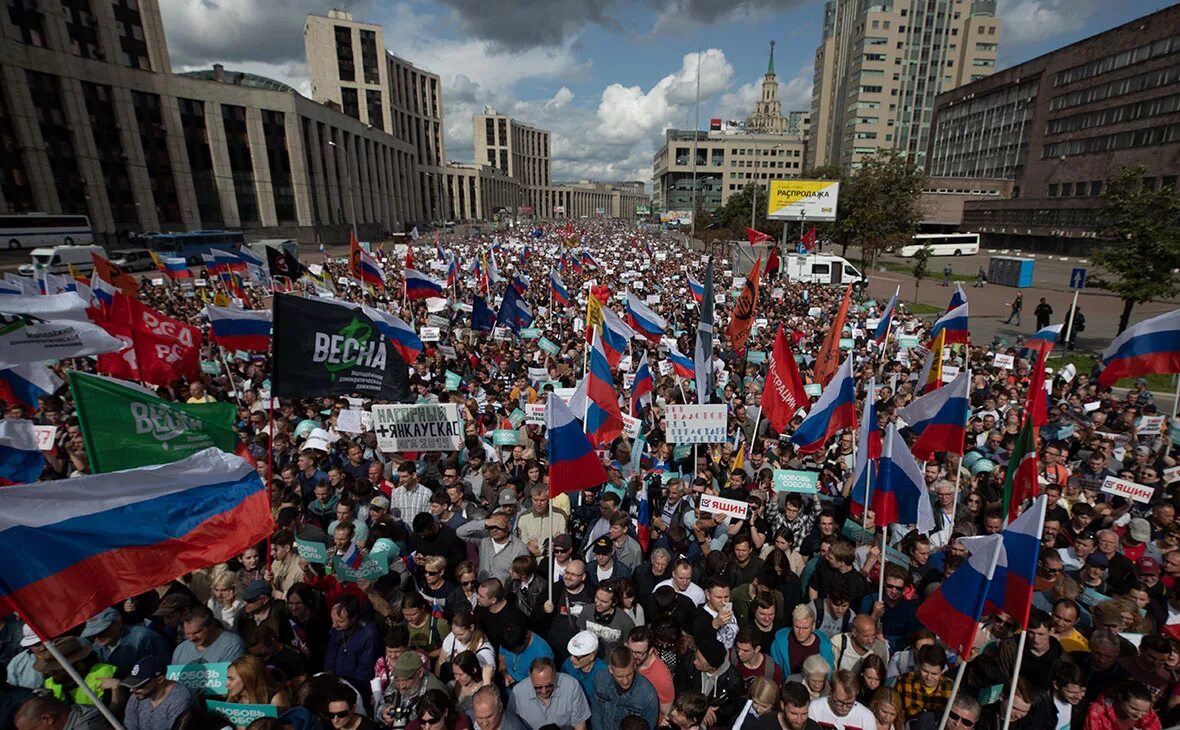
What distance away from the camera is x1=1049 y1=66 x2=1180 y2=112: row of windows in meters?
50.9

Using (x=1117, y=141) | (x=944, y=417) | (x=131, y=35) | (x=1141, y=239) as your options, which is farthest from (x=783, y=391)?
(x=1117, y=141)

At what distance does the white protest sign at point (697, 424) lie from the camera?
7.73 m

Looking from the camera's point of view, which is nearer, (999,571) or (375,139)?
(999,571)

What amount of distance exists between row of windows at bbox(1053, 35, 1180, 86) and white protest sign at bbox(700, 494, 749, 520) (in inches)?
2855

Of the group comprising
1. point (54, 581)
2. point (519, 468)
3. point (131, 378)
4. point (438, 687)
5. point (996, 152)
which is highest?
point (996, 152)

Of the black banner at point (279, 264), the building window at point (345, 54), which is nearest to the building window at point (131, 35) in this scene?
the building window at point (345, 54)

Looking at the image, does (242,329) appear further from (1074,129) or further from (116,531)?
(1074,129)

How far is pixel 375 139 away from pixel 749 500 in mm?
90999

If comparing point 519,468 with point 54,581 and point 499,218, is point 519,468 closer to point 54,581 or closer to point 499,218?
point 54,581

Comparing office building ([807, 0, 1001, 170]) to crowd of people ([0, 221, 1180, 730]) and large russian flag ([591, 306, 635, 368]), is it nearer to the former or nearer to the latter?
large russian flag ([591, 306, 635, 368])

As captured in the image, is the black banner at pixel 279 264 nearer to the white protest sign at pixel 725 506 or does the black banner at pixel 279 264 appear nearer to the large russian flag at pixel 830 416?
the white protest sign at pixel 725 506

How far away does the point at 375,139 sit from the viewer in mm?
84125

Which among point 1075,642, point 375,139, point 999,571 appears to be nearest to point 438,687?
point 999,571

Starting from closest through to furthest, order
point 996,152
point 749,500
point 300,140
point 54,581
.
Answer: point 54,581 < point 749,500 < point 300,140 < point 996,152
